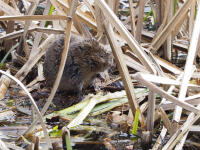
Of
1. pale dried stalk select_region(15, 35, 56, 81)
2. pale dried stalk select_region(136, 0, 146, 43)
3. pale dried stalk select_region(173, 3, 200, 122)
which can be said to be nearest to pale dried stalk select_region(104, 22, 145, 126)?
pale dried stalk select_region(173, 3, 200, 122)

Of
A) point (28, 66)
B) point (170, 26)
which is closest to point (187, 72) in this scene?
point (170, 26)

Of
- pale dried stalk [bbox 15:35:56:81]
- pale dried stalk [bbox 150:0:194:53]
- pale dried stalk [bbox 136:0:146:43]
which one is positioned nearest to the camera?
pale dried stalk [bbox 150:0:194:53]

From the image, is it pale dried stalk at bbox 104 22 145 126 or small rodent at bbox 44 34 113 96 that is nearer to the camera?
pale dried stalk at bbox 104 22 145 126

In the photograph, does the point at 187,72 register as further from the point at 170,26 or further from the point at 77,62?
the point at 77,62

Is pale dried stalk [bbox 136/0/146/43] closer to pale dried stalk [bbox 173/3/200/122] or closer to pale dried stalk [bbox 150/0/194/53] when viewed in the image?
pale dried stalk [bbox 150/0/194/53]

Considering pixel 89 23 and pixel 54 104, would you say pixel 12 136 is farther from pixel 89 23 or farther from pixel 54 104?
pixel 89 23

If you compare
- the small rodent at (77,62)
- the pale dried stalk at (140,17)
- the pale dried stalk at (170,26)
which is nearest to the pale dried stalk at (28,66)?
the small rodent at (77,62)

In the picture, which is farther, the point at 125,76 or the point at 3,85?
the point at 3,85

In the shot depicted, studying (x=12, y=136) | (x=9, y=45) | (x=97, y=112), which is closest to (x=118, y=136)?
(x=97, y=112)

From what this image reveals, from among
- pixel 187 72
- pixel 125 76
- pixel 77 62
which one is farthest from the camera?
pixel 77 62
